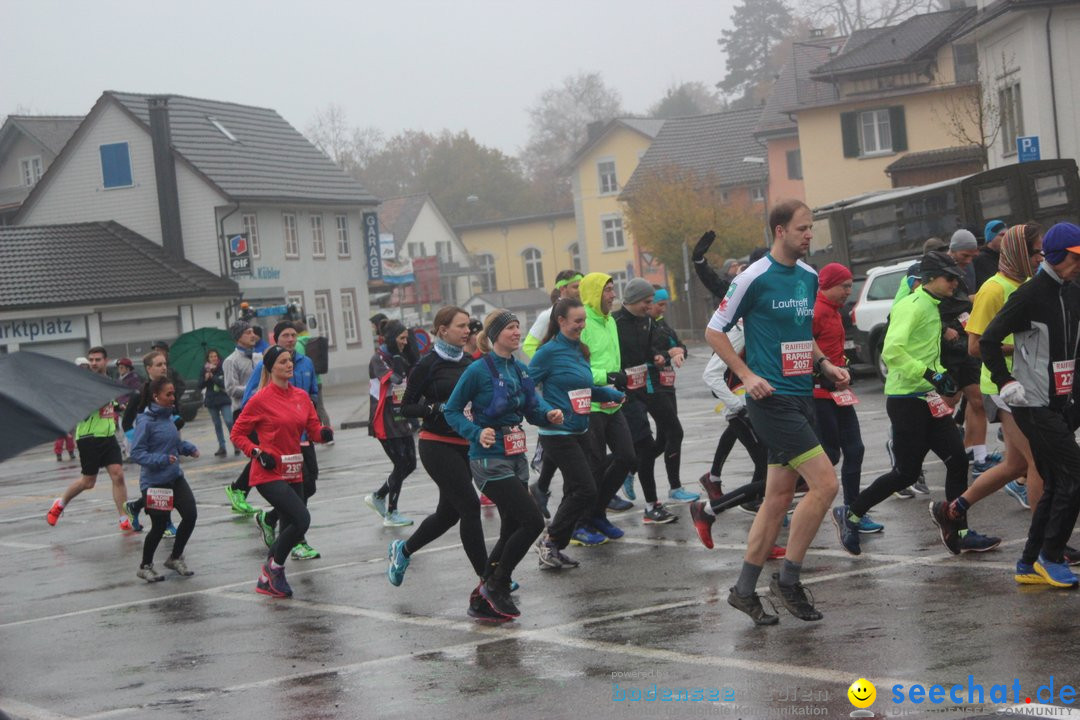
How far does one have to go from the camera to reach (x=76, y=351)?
4653 cm

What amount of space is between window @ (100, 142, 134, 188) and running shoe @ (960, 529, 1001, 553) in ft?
156

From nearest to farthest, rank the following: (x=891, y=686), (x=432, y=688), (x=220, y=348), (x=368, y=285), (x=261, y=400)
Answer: (x=891, y=686)
(x=432, y=688)
(x=261, y=400)
(x=220, y=348)
(x=368, y=285)

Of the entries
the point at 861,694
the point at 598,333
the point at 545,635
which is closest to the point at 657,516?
the point at 598,333

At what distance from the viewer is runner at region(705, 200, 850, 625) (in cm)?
744

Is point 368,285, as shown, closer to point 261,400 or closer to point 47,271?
point 47,271

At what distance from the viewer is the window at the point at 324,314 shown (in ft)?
186

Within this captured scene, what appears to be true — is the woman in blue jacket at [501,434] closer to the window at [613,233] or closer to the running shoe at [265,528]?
the running shoe at [265,528]

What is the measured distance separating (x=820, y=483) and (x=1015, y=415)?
1262 mm

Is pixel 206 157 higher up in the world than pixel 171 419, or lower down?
higher up

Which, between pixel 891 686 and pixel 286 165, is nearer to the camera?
pixel 891 686

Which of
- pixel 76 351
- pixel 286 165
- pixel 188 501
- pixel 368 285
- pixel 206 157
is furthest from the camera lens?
pixel 368 285

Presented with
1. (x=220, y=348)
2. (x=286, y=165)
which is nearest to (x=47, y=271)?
(x=286, y=165)

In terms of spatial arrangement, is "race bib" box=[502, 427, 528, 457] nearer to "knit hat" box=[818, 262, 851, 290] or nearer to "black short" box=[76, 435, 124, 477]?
"knit hat" box=[818, 262, 851, 290]

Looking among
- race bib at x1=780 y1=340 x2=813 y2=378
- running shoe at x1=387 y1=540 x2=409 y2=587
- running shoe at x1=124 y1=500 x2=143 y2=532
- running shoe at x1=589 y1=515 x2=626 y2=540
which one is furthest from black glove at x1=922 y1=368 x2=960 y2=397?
running shoe at x1=124 y1=500 x2=143 y2=532
